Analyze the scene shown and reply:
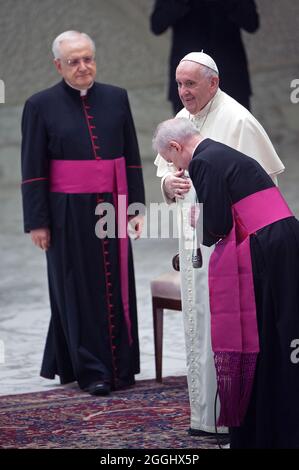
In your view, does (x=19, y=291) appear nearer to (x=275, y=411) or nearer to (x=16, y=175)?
(x=16, y=175)

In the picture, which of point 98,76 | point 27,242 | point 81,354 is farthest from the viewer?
point 98,76

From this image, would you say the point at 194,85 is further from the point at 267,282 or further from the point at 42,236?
the point at 42,236

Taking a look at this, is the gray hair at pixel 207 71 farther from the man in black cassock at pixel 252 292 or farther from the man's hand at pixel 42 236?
the man's hand at pixel 42 236

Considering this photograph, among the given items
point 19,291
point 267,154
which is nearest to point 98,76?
point 19,291

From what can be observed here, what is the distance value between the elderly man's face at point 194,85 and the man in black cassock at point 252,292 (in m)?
0.61

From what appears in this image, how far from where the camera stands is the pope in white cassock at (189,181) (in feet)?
17.3

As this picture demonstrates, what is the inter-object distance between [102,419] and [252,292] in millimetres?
1454

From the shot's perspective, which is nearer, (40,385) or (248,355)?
(248,355)

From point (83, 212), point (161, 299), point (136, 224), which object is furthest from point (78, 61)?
point (161, 299)

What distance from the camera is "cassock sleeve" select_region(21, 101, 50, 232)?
6398mm

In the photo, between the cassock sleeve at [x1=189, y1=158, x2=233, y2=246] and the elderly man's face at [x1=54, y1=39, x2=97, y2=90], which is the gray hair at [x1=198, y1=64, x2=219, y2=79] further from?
the elderly man's face at [x1=54, y1=39, x2=97, y2=90]

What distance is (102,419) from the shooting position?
229 inches

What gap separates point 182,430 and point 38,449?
27.2 inches

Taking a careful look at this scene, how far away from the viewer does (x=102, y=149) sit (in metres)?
6.50
